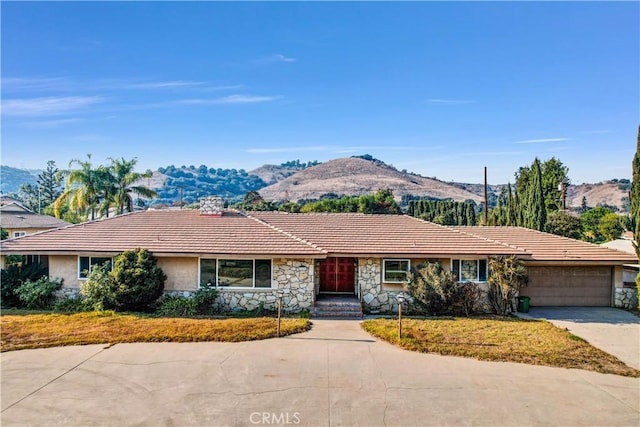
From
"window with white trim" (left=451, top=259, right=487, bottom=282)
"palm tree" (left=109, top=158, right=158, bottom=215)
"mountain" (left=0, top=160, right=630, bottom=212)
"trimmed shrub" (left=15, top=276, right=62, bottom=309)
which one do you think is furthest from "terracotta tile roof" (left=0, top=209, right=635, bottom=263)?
"mountain" (left=0, top=160, right=630, bottom=212)

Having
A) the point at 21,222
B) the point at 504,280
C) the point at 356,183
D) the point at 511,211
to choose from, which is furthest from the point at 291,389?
the point at 356,183

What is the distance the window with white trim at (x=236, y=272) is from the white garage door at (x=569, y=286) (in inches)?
421

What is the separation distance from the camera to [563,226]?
28.7 m

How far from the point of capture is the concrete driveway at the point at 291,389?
7.31 metres

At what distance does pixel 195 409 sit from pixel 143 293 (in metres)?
7.79

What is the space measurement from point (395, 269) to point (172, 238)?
8883mm

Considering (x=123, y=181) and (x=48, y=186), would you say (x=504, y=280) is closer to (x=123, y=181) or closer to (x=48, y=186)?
(x=123, y=181)

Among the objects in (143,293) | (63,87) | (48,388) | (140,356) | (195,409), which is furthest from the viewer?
(63,87)

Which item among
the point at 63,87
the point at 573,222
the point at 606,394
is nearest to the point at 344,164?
the point at 573,222

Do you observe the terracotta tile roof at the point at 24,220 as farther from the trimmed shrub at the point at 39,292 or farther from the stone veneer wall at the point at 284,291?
the stone veneer wall at the point at 284,291

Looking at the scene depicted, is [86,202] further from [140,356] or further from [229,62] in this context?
[140,356]

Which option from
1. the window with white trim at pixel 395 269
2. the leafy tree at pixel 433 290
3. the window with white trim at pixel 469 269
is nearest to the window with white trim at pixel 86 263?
the window with white trim at pixel 395 269

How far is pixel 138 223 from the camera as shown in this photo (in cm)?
1761


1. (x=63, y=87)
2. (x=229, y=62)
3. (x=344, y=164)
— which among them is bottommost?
(x=63, y=87)
